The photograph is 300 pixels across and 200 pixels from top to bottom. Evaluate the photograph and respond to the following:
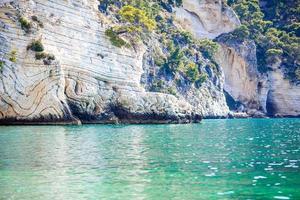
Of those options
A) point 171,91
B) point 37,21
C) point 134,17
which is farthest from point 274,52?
point 37,21

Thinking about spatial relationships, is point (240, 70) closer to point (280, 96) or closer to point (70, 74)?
point (280, 96)

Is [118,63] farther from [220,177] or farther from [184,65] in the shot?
[220,177]

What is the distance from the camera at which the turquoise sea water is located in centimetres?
1744

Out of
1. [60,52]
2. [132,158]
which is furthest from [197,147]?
[60,52]

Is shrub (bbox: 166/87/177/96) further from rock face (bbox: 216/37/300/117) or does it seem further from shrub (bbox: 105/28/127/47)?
rock face (bbox: 216/37/300/117)

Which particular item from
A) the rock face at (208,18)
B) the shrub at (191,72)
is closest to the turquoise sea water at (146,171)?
the shrub at (191,72)

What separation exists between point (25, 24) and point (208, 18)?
202 ft

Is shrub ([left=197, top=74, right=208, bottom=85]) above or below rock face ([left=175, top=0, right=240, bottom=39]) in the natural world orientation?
below

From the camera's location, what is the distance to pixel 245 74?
112 metres

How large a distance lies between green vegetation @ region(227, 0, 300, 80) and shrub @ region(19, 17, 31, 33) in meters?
62.5

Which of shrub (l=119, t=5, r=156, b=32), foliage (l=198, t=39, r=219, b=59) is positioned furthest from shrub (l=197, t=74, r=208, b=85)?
shrub (l=119, t=5, r=156, b=32)

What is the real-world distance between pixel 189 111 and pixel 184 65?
89.9 feet

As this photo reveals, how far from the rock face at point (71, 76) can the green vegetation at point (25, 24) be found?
0.39m

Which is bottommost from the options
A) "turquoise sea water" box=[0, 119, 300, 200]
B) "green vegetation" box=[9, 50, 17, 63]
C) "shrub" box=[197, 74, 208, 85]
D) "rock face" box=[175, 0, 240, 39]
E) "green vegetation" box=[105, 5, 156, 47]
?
"turquoise sea water" box=[0, 119, 300, 200]
